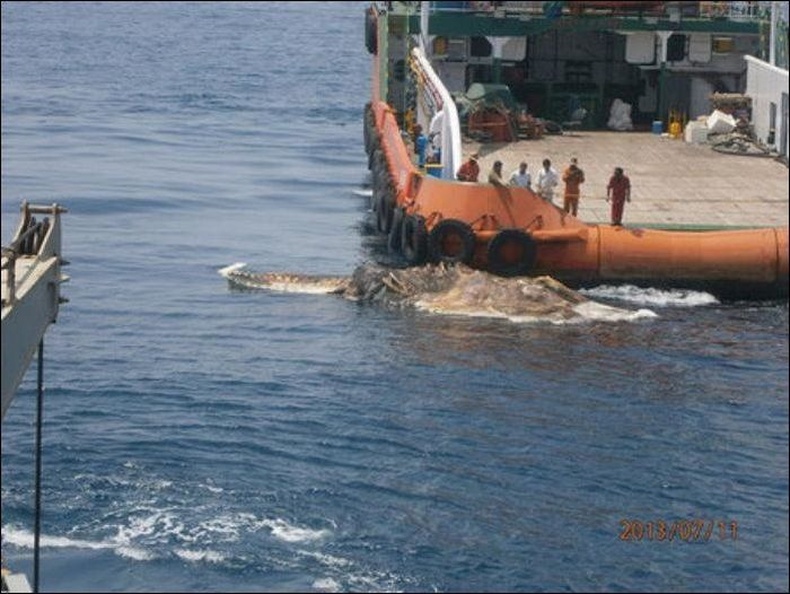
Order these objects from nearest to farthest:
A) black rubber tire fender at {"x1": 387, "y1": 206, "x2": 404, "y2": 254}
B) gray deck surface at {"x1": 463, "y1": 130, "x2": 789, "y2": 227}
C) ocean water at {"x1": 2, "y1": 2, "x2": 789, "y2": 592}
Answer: ocean water at {"x1": 2, "y1": 2, "x2": 789, "y2": 592}, gray deck surface at {"x1": 463, "y1": 130, "x2": 789, "y2": 227}, black rubber tire fender at {"x1": 387, "y1": 206, "x2": 404, "y2": 254}

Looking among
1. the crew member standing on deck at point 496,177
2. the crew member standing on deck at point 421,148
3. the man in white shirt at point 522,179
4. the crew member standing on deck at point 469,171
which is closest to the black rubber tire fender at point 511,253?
the crew member standing on deck at point 496,177

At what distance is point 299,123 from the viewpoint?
195 ft

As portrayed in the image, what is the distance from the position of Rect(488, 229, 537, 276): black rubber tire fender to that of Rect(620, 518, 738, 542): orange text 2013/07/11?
394 inches

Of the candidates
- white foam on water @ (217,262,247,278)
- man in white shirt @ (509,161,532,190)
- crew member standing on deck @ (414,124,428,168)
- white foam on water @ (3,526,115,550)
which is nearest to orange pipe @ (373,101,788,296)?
man in white shirt @ (509,161,532,190)

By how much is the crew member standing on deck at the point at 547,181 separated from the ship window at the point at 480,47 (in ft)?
30.3

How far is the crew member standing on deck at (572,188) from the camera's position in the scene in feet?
96.4

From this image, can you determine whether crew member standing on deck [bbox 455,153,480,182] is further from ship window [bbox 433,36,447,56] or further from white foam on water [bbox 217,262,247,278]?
ship window [bbox 433,36,447,56]

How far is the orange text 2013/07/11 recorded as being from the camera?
18.5 metres

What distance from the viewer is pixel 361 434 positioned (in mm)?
22125

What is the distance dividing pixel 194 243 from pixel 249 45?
54.3 m

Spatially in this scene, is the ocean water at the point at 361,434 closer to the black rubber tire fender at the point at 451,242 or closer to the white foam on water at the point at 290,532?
the white foam on water at the point at 290,532

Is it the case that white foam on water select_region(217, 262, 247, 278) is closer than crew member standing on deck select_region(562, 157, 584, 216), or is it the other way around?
crew member standing on deck select_region(562, 157, 584, 216)

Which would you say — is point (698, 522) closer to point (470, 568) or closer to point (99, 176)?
point (470, 568)

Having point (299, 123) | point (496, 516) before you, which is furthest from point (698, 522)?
point (299, 123)
